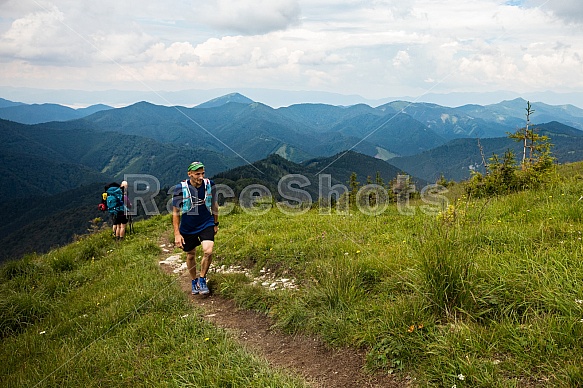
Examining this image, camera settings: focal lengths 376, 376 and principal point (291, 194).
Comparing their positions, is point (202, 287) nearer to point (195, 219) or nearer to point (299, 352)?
point (195, 219)

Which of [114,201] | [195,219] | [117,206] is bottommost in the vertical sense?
[117,206]

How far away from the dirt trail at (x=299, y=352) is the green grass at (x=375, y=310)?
0.50 ft

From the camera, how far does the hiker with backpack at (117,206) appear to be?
47.1ft

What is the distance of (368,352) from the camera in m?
4.33

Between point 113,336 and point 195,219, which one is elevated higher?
point 195,219

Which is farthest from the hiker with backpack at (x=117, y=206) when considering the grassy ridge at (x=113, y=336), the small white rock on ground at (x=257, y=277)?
the small white rock on ground at (x=257, y=277)

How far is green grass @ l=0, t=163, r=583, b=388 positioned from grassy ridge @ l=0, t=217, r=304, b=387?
27mm

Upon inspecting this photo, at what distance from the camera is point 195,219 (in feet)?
25.5

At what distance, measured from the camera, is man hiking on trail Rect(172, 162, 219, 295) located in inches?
298

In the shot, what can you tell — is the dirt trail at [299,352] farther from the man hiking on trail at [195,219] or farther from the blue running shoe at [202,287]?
the man hiking on trail at [195,219]

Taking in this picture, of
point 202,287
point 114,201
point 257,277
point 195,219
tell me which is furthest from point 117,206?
point 257,277

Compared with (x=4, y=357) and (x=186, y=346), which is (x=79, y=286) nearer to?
(x=4, y=357)

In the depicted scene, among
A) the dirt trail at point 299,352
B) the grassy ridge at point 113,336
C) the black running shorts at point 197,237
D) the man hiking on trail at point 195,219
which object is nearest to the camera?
the dirt trail at point 299,352

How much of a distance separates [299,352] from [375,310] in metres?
1.12
